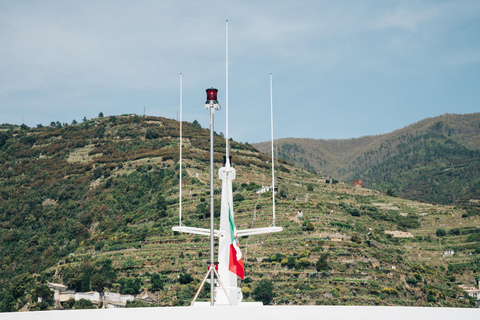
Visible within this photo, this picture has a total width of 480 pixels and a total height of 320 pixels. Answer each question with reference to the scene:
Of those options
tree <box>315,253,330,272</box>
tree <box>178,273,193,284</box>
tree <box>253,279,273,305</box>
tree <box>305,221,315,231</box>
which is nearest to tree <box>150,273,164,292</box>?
tree <box>178,273,193,284</box>

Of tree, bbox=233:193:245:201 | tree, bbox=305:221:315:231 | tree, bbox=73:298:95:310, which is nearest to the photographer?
tree, bbox=73:298:95:310

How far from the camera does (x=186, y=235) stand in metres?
81.2

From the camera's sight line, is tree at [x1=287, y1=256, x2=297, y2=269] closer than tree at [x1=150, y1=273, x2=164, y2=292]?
No

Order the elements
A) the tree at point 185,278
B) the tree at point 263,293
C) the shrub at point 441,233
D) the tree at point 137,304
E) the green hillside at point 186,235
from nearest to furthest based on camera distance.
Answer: the tree at point 137,304 < the tree at point 263,293 < the tree at point 185,278 < the green hillside at point 186,235 < the shrub at point 441,233

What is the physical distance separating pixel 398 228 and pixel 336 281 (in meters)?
31.0

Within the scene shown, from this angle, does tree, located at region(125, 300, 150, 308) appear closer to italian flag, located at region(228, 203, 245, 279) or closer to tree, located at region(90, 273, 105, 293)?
tree, located at region(90, 273, 105, 293)

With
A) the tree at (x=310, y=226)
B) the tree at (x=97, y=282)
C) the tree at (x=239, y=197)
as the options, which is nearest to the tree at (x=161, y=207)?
the tree at (x=239, y=197)

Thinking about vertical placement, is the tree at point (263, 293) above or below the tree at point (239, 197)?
below

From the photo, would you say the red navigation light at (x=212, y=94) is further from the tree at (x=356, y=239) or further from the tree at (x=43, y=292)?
the tree at (x=356, y=239)

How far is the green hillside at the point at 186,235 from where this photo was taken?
69.0 m

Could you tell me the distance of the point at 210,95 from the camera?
14.0 m

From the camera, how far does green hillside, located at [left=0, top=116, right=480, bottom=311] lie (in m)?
69.0

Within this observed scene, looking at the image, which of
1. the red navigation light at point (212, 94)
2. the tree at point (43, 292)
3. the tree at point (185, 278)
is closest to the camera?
the red navigation light at point (212, 94)

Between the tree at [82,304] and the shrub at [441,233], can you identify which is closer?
the tree at [82,304]
